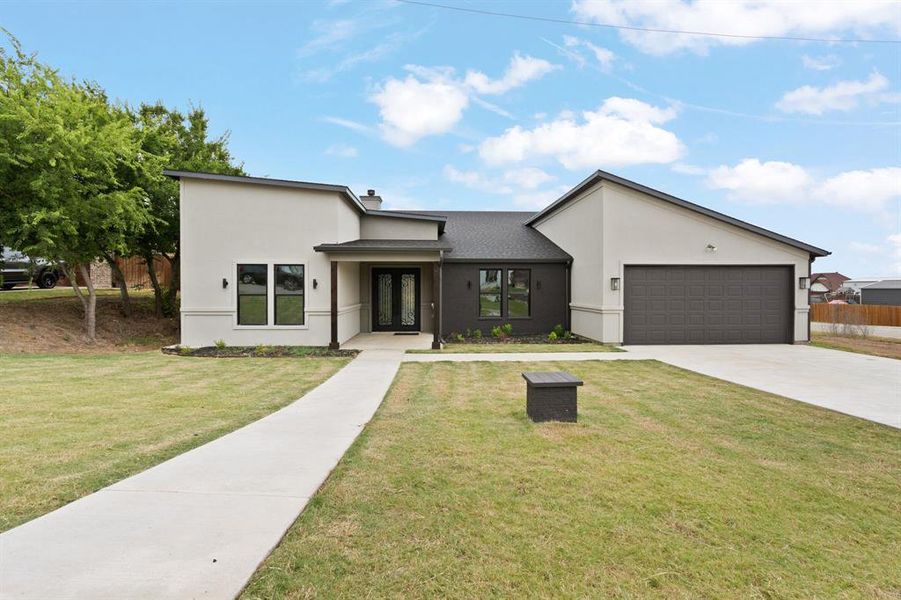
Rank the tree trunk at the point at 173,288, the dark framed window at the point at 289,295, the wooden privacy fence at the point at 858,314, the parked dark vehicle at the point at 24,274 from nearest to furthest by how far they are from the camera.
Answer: the dark framed window at the point at 289,295, the tree trunk at the point at 173,288, the wooden privacy fence at the point at 858,314, the parked dark vehicle at the point at 24,274

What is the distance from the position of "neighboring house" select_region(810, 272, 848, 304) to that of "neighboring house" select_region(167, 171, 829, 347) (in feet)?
121

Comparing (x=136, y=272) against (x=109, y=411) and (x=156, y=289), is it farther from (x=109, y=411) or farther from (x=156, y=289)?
(x=109, y=411)

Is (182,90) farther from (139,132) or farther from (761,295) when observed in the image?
(761,295)

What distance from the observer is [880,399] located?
7.16 m

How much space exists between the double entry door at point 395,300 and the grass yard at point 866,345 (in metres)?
12.9

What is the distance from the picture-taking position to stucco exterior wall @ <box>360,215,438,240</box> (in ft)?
55.5

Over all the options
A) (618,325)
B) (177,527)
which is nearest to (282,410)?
(177,527)

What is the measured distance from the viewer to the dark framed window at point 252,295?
1303 centimetres

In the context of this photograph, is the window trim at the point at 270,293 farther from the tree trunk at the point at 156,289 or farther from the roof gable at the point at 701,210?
the roof gable at the point at 701,210

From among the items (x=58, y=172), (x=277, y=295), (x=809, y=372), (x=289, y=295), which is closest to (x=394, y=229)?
(x=289, y=295)

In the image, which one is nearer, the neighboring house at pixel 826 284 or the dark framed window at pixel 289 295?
the dark framed window at pixel 289 295

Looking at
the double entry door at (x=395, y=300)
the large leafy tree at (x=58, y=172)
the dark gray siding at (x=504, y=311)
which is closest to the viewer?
the large leafy tree at (x=58, y=172)

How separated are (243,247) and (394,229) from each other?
5698mm

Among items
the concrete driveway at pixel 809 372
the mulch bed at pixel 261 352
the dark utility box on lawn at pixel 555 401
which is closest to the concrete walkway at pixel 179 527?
the dark utility box on lawn at pixel 555 401
